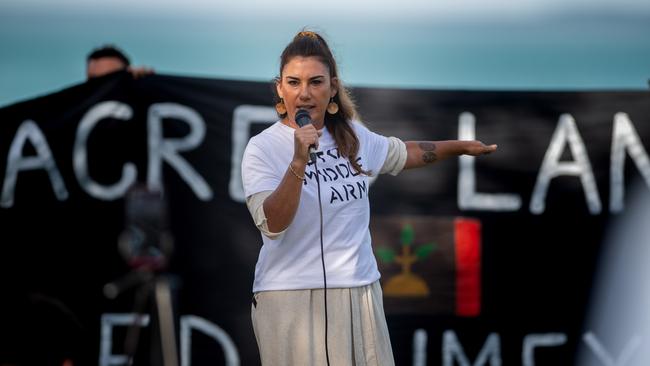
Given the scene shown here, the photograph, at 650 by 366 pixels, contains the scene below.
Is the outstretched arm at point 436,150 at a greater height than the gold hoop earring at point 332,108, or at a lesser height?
lesser

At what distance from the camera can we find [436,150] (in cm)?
347

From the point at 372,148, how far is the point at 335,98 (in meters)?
0.19

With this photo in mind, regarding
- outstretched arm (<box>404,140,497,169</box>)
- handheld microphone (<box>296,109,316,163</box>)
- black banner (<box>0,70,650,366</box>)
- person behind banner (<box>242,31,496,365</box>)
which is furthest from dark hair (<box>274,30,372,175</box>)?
black banner (<box>0,70,650,366</box>)

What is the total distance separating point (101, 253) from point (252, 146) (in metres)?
2.20

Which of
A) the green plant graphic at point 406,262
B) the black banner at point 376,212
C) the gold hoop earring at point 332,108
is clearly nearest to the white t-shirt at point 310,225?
the gold hoop earring at point 332,108

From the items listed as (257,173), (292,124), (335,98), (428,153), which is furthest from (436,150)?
(257,173)

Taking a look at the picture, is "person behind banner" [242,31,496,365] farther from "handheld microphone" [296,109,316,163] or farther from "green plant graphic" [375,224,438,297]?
"green plant graphic" [375,224,438,297]

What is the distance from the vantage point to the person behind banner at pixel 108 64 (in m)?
5.14

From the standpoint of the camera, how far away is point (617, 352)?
5406 mm

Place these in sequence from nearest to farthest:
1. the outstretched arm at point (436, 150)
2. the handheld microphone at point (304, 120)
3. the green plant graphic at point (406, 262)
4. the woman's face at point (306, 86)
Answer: the handheld microphone at point (304, 120) → the woman's face at point (306, 86) → the outstretched arm at point (436, 150) → the green plant graphic at point (406, 262)

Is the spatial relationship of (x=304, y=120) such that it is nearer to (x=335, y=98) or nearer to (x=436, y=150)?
(x=335, y=98)

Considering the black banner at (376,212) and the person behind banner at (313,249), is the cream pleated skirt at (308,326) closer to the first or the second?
the person behind banner at (313,249)

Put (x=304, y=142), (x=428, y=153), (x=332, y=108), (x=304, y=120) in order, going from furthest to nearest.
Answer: (x=428, y=153)
(x=332, y=108)
(x=304, y=120)
(x=304, y=142)

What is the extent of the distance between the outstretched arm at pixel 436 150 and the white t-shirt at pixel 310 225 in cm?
39
